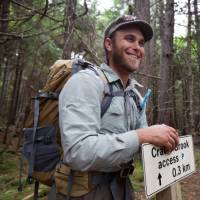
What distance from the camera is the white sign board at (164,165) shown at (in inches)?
78.3

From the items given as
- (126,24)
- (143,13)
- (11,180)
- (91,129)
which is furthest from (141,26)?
(11,180)

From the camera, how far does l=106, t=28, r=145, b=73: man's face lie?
2.48m

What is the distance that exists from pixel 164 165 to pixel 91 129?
2.09ft

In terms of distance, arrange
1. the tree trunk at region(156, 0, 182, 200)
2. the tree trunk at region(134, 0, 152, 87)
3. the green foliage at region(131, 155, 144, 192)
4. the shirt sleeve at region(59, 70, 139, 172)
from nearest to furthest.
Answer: the shirt sleeve at region(59, 70, 139, 172) < the green foliage at region(131, 155, 144, 192) < the tree trunk at region(134, 0, 152, 87) < the tree trunk at region(156, 0, 182, 200)

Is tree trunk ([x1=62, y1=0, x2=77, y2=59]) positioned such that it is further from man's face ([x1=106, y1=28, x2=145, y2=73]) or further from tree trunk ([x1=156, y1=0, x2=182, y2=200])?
tree trunk ([x1=156, y1=0, x2=182, y2=200])

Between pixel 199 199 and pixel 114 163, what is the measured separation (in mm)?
5458

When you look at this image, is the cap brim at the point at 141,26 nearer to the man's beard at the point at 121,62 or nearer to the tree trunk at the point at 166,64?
the man's beard at the point at 121,62

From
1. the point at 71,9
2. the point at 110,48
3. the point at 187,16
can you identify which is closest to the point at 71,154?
the point at 110,48

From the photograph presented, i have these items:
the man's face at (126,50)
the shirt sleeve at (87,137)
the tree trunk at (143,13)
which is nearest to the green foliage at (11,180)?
the man's face at (126,50)

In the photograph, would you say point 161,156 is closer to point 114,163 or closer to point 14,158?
point 114,163

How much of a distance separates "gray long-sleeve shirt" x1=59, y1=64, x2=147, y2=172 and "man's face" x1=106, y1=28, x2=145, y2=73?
0.38 meters

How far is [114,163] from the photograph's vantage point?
75.5 inches

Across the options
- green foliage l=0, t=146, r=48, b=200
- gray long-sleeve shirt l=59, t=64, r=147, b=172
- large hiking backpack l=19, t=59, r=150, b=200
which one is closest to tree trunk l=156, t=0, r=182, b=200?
green foliage l=0, t=146, r=48, b=200

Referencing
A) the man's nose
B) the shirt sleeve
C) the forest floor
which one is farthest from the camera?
the forest floor
